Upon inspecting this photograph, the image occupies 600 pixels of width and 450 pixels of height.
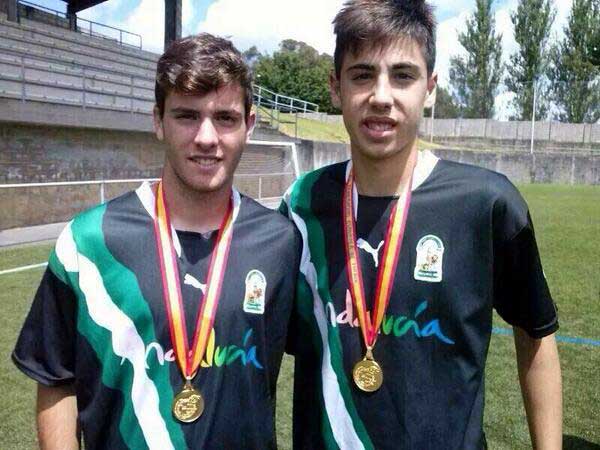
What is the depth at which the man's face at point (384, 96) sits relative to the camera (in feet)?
6.02

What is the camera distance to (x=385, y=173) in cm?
193

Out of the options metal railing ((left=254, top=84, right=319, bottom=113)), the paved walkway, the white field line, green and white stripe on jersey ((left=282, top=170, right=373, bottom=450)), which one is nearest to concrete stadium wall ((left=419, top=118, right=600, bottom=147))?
metal railing ((left=254, top=84, right=319, bottom=113))

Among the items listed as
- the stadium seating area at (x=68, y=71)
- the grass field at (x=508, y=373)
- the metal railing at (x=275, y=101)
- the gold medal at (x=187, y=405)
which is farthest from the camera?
the metal railing at (x=275, y=101)

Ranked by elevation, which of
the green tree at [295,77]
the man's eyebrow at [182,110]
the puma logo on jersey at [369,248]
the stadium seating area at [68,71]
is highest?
the green tree at [295,77]

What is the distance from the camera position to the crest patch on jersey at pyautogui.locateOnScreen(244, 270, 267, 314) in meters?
1.89

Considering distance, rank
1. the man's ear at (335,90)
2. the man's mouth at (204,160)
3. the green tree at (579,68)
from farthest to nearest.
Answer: the green tree at (579,68) → the man's ear at (335,90) → the man's mouth at (204,160)

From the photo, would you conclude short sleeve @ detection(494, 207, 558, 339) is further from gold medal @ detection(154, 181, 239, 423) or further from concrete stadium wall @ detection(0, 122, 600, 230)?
concrete stadium wall @ detection(0, 122, 600, 230)

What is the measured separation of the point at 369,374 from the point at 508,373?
12.3ft

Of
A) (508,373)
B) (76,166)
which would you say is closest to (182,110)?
(508,373)

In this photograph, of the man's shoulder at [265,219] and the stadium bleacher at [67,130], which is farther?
the stadium bleacher at [67,130]

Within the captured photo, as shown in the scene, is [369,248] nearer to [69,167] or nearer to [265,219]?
[265,219]

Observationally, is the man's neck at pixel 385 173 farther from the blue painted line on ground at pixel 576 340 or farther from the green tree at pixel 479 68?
the green tree at pixel 479 68

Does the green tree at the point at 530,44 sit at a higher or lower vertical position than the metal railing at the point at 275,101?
higher

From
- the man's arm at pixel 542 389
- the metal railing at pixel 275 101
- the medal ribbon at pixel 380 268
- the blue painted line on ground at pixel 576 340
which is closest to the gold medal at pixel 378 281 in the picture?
the medal ribbon at pixel 380 268
